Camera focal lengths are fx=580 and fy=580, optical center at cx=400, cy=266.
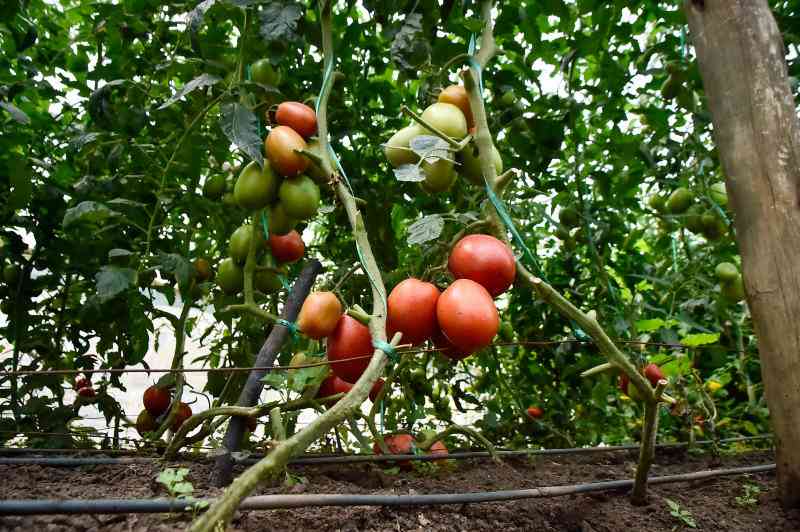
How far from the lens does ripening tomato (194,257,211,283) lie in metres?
1.76

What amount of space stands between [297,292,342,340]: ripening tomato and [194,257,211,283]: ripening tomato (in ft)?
3.07

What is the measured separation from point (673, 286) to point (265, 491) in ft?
5.28

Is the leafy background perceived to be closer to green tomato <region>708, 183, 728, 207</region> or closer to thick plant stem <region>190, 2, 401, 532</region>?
green tomato <region>708, 183, 728, 207</region>

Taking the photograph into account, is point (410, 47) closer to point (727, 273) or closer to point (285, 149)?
point (285, 149)

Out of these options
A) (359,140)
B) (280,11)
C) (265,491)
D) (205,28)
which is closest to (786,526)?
(265,491)

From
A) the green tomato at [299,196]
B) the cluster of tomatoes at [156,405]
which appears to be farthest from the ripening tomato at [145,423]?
the green tomato at [299,196]

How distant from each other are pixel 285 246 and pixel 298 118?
0.34 m

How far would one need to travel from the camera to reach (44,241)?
1.91 meters

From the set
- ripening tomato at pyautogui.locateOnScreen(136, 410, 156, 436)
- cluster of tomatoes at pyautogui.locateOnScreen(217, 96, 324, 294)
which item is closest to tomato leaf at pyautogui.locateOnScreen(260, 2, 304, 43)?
cluster of tomatoes at pyautogui.locateOnScreen(217, 96, 324, 294)

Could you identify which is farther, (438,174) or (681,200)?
(681,200)

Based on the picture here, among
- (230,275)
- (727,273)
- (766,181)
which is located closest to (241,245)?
(230,275)

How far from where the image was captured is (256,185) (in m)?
1.18

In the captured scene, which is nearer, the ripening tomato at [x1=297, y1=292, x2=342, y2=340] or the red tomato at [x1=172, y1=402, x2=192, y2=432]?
the ripening tomato at [x1=297, y1=292, x2=342, y2=340]

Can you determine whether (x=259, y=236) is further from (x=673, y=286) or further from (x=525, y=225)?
(x=673, y=286)
